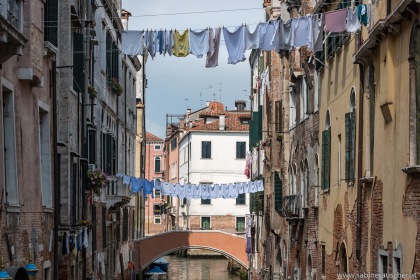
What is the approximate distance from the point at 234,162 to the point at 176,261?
10.2 metres

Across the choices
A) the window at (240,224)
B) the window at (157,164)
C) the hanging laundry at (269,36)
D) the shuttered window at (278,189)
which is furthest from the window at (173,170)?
the hanging laundry at (269,36)

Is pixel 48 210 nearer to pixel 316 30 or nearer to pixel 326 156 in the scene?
pixel 316 30

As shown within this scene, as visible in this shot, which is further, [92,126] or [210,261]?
[210,261]

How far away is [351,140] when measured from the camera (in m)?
20.4

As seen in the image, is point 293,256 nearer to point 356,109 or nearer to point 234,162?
point 356,109

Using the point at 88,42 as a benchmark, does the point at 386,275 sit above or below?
below

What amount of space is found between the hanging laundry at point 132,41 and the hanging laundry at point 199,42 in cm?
109

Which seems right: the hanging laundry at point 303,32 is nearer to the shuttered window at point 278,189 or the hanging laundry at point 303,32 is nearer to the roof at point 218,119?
the shuttered window at point 278,189

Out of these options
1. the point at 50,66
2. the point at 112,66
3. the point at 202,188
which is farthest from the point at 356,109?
the point at 202,188

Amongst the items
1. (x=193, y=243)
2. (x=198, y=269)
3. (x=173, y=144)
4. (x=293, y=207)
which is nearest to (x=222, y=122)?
(x=198, y=269)

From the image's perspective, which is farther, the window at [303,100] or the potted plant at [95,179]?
the window at [303,100]

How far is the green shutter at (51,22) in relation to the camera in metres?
20.7

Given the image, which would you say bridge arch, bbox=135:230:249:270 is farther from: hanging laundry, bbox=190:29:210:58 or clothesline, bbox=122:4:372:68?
hanging laundry, bbox=190:29:210:58

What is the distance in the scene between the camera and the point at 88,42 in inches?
1025
